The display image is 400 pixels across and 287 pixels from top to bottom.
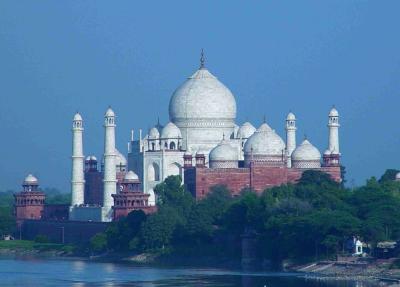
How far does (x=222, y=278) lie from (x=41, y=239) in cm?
2554

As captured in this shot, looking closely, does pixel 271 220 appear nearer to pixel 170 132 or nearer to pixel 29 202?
pixel 170 132

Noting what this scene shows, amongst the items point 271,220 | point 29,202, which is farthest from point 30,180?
point 271,220

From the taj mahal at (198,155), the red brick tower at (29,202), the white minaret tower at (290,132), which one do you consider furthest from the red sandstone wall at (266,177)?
the red brick tower at (29,202)

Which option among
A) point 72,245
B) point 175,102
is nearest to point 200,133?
point 175,102

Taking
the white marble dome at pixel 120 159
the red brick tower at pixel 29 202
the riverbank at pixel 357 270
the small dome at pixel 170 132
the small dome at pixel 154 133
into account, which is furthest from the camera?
the red brick tower at pixel 29 202

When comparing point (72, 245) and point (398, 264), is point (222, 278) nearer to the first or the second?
point (398, 264)

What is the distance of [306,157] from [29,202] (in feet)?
52.7

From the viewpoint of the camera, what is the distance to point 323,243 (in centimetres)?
6419

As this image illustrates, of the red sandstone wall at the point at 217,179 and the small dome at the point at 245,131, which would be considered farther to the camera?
the small dome at the point at 245,131

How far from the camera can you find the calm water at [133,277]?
58.7 meters

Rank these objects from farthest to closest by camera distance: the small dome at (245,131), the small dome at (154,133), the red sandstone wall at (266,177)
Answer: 1. the small dome at (245,131)
2. the small dome at (154,133)
3. the red sandstone wall at (266,177)

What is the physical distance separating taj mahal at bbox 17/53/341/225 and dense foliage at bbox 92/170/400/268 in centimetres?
154

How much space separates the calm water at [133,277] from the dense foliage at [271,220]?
277 cm

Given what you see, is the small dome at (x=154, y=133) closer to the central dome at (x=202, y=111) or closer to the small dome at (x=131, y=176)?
the central dome at (x=202, y=111)
